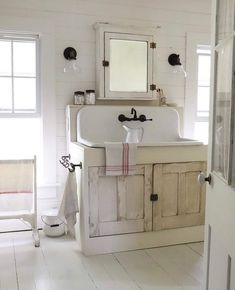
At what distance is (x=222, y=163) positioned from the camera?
1.50 meters

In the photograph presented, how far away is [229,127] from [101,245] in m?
1.79

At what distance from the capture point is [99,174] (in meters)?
2.79

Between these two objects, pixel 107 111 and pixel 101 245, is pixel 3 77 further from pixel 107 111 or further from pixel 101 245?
pixel 101 245

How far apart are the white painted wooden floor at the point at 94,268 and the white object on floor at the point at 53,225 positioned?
0.11 meters

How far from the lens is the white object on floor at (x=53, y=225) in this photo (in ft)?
10.5

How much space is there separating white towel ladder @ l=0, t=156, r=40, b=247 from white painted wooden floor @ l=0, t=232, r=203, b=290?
249mm

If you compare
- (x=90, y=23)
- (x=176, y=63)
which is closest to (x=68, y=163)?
(x=90, y=23)

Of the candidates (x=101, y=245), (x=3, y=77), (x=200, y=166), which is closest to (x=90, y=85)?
(x=3, y=77)

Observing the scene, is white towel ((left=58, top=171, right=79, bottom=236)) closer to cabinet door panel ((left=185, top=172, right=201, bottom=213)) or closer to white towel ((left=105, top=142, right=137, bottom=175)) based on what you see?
white towel ((left=105, top=142, right=137, bottom=175))

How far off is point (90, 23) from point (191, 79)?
120cm

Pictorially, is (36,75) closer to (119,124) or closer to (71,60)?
(71,60)

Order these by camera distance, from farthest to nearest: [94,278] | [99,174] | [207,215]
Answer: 1. [99,174]
2. [94,278]
3. [207,215]

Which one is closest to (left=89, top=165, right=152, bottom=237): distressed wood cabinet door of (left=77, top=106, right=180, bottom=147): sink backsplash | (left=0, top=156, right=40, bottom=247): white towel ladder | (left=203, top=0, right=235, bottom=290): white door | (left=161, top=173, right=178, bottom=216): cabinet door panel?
(left=161, top=173, right=178, bottom=216): cabinet door panel

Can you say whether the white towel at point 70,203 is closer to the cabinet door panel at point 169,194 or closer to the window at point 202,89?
the cabinet door panel at point 169,194
